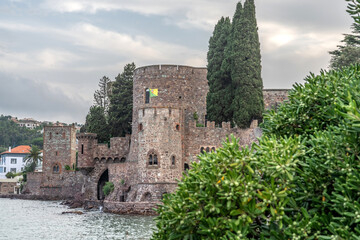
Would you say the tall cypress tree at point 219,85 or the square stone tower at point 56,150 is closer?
the tall cypress tree at point 219,85

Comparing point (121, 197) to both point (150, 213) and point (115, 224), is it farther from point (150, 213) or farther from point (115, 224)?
point (115, 224)

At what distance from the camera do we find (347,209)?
982 centimetres

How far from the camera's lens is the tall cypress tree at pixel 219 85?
44.8m

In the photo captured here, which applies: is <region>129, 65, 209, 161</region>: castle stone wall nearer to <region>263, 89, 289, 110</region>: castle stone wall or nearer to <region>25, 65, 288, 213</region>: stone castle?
<region>25, 65, 288, 213</region>: stone castle

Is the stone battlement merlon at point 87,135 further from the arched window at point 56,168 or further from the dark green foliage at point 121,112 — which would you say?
the arched window at point 56,168

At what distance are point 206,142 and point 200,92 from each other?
581 cm

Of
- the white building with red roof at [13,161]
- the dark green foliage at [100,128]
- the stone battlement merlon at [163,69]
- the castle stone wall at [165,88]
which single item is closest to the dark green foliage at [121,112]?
the dark green foliage at [100,128]

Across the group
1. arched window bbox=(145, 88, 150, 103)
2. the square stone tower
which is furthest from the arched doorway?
the square stone tower

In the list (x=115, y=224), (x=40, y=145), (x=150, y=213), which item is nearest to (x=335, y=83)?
(x=115, y=224)

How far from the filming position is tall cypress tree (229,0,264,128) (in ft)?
140

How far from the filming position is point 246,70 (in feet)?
140

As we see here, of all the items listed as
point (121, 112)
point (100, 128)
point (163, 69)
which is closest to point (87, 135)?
point (100, 128)

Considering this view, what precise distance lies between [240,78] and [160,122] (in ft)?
23.6

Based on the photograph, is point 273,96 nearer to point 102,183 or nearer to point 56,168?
point 102,183
